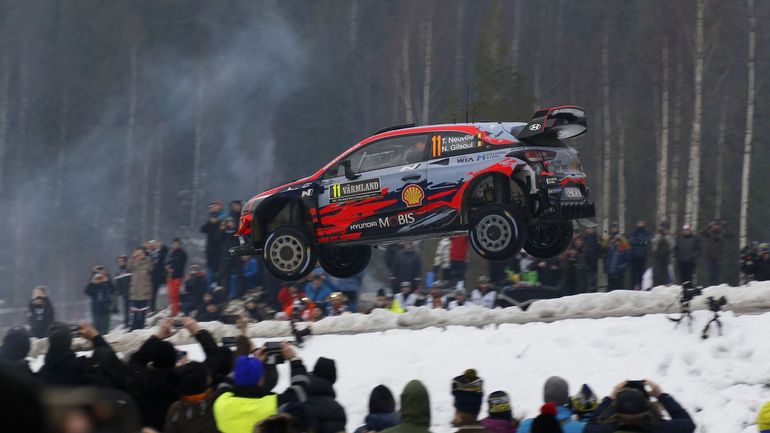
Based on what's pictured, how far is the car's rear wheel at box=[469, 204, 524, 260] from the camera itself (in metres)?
12.1

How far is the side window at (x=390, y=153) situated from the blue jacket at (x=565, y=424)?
17.1 feet

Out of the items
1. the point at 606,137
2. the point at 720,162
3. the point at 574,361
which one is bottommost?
the point at 574,361

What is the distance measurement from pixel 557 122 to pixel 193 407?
6.59 m

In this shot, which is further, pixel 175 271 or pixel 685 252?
pixel 175 271

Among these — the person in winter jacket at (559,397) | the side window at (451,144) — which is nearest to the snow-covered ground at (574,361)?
the side window at (451,144)

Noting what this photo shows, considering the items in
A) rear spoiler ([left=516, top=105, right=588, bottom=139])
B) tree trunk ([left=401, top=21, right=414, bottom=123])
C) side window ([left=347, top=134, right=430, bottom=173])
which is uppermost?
tree trunk ([left=401, top=21, right=414, bottom=123])

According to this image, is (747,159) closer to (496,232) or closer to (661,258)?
(661,258)

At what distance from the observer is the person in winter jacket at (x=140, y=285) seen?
18203 millimetres

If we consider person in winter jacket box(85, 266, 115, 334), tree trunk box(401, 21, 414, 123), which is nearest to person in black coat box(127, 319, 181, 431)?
person in winter jacket box(85, 266, 115, 334)

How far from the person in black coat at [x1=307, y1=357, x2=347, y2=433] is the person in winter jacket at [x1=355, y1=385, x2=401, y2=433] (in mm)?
380

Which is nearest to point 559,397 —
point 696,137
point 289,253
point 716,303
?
point 289,253

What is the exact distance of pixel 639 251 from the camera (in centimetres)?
1784

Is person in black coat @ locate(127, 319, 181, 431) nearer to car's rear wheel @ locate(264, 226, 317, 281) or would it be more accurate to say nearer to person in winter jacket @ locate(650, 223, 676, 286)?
car's rear wheel @ locate(264, 226, 317, 281)

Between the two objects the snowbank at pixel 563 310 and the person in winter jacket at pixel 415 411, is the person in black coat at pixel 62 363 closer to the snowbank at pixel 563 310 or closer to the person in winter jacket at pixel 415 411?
the person in winter jacket at pixel 415 411
